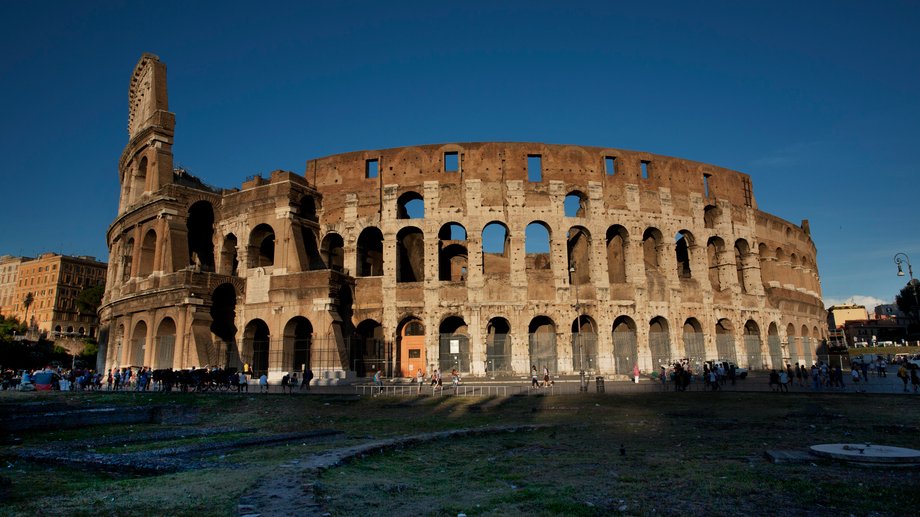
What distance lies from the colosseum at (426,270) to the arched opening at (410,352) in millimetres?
94

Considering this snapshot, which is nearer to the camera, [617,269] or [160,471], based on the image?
[160,471]

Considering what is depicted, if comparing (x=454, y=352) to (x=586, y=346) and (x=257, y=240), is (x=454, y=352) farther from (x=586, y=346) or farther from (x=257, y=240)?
(x=257, y=240)

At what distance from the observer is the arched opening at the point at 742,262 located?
3916 cm

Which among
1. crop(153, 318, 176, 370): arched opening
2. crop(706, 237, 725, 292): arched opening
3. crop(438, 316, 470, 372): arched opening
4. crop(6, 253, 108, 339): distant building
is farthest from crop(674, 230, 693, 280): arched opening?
crop(6, 253, 108, 339): distant building

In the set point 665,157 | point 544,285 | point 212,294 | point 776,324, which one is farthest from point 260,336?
point 776,324

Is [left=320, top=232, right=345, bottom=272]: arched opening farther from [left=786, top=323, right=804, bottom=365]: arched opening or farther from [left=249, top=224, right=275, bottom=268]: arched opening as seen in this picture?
[left=786, top=323, right=804, bottom=365]: arched opening

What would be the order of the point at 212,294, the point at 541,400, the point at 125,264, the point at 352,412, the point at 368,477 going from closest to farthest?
the point at 368,477 < the point at 352,412 < the point at 541,400 < the point at 212,294 < the point at 125,264

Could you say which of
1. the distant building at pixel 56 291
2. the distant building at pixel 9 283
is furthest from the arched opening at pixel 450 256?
the distant building at pixel 9 283

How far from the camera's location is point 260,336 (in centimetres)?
3466

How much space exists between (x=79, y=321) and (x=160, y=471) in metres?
107

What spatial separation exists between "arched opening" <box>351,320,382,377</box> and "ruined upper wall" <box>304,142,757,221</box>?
6.75 m

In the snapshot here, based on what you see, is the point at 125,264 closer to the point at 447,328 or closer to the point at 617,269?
the point at 447,328

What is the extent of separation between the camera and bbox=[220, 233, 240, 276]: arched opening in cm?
3559

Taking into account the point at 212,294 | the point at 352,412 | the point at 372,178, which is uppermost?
the point at 372,178
